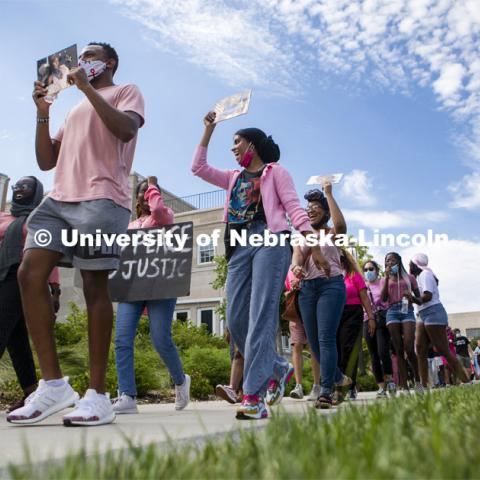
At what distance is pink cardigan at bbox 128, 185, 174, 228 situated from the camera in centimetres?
510

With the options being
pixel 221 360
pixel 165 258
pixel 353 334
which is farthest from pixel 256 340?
pixel 221 360

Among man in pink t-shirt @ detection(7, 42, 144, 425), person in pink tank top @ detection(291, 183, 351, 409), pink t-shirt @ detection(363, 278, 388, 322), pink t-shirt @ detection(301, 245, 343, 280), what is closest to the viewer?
man in pink t-shirt @ detection(7, 42, 144, 425)

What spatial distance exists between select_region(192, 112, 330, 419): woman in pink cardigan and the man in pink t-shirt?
82 centimetres

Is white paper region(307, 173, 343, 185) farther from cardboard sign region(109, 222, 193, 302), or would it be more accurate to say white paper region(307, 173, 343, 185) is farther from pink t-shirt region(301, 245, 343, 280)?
cardboard sign region(109, 222, 193, 302)

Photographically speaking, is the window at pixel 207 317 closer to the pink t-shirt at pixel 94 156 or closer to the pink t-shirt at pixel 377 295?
the pink t-shirt at pixel 377 295

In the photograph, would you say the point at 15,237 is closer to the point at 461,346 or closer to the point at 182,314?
the point at 461,346

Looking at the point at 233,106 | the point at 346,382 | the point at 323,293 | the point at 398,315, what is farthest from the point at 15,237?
the point at 398,315

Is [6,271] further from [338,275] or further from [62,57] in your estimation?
[338,275]

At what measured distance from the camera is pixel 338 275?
17.5 feet

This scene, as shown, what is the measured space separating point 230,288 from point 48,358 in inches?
50.1

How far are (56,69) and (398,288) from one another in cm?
600

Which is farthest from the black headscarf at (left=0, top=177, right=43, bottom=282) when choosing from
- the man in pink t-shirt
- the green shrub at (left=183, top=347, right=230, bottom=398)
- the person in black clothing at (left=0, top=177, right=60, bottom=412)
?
the green shrub at (left=183, top=347, right=230, bottom=398)

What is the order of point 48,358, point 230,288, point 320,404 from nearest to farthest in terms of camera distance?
point 48,358 < point 230,288 < point 320,404

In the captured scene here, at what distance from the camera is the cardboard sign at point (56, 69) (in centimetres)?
350
